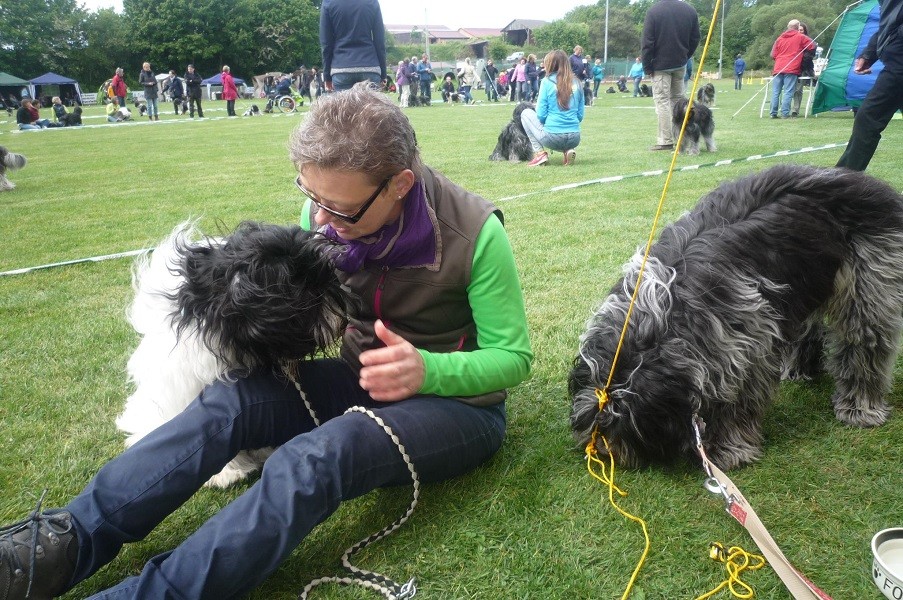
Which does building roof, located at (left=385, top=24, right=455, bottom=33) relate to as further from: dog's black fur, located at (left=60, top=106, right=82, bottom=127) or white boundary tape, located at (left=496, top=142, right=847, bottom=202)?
white boundary tape, located at (left=496, top=142, right=847, bottom=202)

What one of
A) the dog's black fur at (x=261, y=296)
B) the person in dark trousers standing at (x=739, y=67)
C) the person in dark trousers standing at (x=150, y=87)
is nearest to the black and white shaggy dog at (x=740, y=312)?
the dog's black fur at (x=261, y=296)

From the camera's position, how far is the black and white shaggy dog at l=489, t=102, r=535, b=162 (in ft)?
31.8

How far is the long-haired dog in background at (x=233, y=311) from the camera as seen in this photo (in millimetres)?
2004

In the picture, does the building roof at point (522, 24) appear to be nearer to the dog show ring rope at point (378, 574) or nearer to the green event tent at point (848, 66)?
the green event tent at point (848, 66)

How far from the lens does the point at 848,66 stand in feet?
40.5

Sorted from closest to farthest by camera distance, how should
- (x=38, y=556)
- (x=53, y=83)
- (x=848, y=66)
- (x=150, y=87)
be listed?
(x=38, y=556) → (x=848, y=66) → (x=150, y=87) → (x=53, y=83)

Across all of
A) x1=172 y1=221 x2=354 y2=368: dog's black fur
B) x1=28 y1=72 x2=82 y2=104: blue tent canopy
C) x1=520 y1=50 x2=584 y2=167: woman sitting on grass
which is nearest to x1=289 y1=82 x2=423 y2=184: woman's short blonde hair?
x1=172 y1=221 x2=354 y2=368: dog's black fur

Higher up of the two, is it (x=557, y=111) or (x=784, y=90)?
(x=784, y=90)

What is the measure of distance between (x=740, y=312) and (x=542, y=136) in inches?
293

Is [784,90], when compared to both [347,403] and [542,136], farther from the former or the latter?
[347,403]

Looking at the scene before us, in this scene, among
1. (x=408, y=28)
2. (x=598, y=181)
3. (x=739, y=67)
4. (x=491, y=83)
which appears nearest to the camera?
(x=598, y=181)

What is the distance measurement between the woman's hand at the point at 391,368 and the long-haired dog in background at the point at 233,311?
353 mm

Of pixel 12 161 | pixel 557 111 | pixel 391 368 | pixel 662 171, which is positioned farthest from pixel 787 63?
pixel 391 368

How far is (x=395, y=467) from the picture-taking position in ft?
6.39
